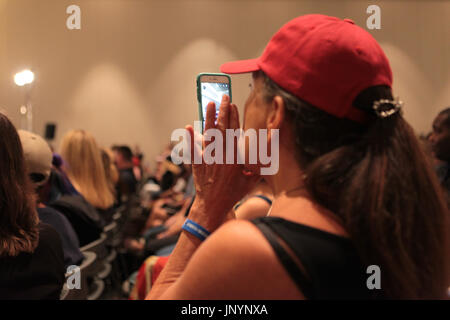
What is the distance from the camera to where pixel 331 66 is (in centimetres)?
68

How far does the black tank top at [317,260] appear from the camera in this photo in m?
0.59

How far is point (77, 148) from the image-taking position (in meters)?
3.08

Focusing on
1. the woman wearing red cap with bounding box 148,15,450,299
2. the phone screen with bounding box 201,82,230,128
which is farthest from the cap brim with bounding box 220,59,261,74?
the phone screen with bounding box 201,82,230,128

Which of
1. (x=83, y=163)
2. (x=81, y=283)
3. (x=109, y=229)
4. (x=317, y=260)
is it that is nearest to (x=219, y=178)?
(x=317, y=260)

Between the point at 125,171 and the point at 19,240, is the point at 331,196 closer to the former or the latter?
the point at 19,240

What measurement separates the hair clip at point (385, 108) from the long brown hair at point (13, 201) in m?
1.06

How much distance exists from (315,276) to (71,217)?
2.05 meters

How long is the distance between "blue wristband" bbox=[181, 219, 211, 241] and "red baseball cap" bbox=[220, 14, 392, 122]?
1.11 feet

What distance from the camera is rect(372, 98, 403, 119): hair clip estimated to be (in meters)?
0.67

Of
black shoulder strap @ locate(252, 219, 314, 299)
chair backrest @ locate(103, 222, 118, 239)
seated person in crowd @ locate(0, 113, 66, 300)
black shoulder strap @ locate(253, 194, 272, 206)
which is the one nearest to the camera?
black shoulder strap @ locate(252, 219, 314, 299)

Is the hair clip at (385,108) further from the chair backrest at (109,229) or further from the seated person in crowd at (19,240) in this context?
the chair backrest at (109,229)

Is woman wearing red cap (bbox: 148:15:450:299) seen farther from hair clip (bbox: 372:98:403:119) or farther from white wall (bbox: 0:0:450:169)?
white wall (bbox: 0:0:450:169)

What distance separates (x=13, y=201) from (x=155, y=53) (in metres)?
4.96
